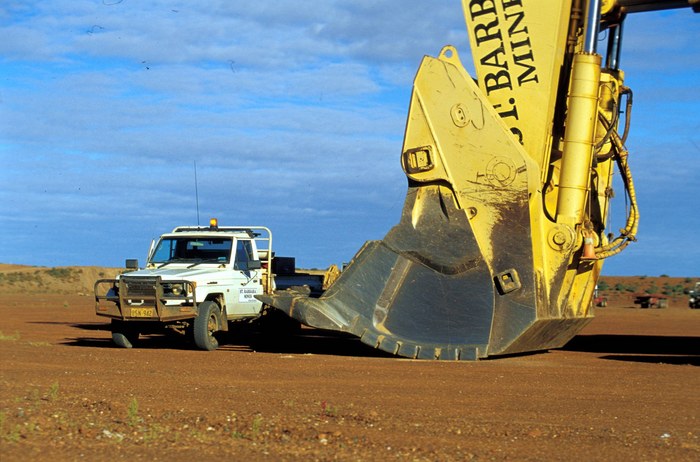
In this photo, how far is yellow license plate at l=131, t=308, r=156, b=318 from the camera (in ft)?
58.2

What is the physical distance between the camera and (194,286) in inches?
703

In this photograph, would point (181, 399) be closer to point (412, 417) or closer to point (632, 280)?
point (412, 417)

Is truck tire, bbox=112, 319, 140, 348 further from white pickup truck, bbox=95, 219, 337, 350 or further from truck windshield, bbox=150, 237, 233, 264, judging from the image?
truck windshield, bbox=150, 237, 233, 264

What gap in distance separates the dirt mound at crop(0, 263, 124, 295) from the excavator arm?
49373 mm

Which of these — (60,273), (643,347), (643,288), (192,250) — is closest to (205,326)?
(192,250)

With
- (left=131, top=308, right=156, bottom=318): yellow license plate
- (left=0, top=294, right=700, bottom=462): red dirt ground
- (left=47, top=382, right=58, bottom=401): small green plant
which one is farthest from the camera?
(left=131, top=308, right=156, bottom=318): yellow license plate

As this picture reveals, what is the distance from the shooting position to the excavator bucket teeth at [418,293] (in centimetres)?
1538

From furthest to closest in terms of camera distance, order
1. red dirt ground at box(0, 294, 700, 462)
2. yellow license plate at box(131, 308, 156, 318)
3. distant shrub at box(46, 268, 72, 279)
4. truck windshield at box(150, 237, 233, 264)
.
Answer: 1. distant shrub at box(46, 268, 72, 279)
2. truck windshield at box(150, 237, 233, 264)
3. yellow license plate at box(131, 308, 156, 318)
4. red dirt ground at box(0, 294, 700, 462)

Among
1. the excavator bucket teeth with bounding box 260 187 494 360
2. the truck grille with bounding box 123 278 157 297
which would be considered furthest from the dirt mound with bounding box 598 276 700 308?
the truck grille with bounding box 123 278 157 297

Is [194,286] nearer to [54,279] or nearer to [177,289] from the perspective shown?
[177,289]

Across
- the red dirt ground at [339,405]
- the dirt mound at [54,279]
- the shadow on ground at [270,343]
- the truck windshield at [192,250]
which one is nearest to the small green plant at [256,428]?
the red dirt ground at [339,405]

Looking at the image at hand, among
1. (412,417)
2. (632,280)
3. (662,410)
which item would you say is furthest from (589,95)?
(632,280)

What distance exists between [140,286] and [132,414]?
8.64 meters

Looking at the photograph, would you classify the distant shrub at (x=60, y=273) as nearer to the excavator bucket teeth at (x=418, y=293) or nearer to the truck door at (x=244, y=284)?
the truck door at (x=244, y=284)
